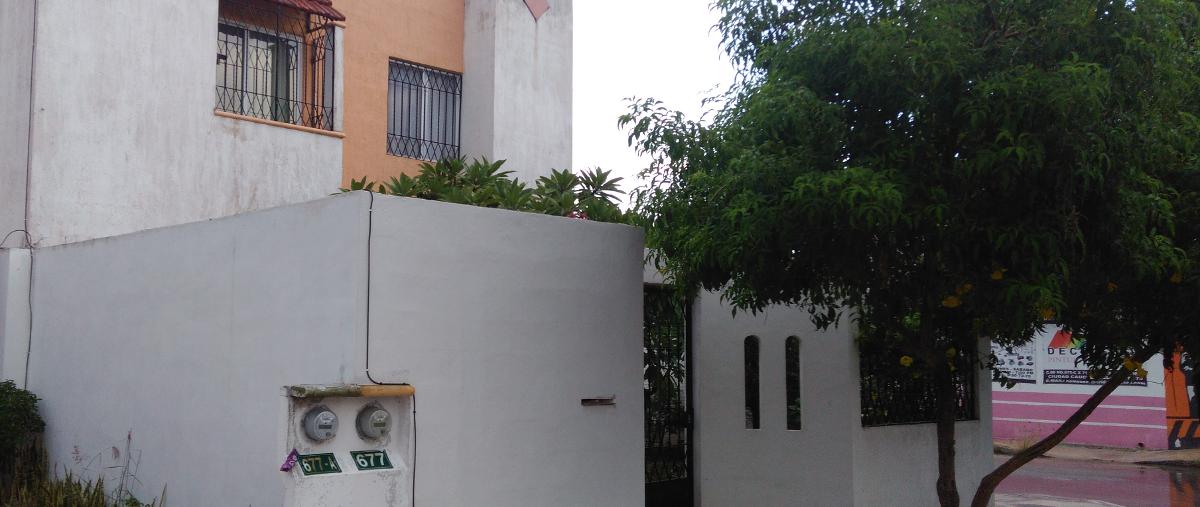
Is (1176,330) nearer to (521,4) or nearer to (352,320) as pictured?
(352,320)

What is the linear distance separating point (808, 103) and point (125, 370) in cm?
591

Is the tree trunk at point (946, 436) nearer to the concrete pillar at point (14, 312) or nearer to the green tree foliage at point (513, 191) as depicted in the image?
the green tree foliage at point (513, 191)

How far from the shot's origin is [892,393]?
10953 millimetres

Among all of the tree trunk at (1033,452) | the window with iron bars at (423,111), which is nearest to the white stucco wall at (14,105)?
the window with iron bars at (423,111)

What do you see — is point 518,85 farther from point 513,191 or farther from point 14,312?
point 14,312

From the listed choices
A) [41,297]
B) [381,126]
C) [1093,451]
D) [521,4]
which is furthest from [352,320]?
[1093,451]

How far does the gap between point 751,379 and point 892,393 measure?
4.67 feet

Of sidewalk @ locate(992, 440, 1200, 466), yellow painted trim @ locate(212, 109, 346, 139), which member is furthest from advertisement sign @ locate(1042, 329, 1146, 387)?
yellow painted trim @ locate(212, 109, 346, 139)

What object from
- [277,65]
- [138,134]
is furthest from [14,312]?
[277,65]

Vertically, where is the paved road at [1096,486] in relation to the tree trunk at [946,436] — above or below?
below

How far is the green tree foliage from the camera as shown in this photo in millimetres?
9961

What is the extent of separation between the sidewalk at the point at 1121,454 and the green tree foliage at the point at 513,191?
14.1 m

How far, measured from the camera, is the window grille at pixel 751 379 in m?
10.7

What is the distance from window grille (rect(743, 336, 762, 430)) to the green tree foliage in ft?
5.87
